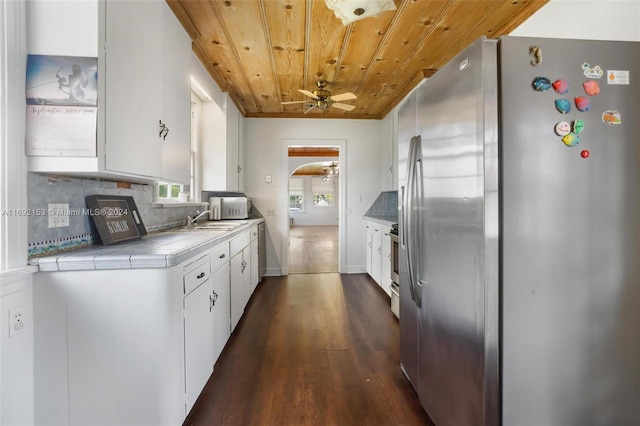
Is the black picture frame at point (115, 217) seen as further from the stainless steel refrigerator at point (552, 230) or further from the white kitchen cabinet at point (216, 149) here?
the stainless steel refrigerator at point (552, 230)

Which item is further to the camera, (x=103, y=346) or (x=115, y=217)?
(x=115, y=217)

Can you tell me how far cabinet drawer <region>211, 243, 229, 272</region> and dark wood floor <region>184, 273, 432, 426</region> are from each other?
2.35 ft

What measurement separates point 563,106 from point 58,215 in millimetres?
2267

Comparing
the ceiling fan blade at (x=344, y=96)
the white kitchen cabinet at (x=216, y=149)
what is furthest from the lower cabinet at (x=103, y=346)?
the ceiling fan blade at (x=344, y=96)

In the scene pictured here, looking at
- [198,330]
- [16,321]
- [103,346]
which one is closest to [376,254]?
[198,330]

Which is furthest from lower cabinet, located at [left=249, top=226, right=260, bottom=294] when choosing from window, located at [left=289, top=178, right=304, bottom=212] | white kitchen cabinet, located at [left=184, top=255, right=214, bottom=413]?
window, located at [left=289, top=178, right=304, bottom=212]

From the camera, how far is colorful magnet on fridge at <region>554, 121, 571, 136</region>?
100 cm

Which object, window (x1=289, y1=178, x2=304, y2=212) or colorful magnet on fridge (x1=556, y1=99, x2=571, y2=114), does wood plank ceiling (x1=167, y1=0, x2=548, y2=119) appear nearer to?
colorful magnet on fridge (x1=556, y1=99, x2=571, y2=114)

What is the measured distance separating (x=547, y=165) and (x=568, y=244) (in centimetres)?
32

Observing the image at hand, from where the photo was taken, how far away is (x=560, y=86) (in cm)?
100

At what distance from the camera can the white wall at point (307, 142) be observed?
168 inches

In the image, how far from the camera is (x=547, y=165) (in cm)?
101

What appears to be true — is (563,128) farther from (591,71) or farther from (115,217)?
(115,217)

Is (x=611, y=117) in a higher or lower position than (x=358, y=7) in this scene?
lower
